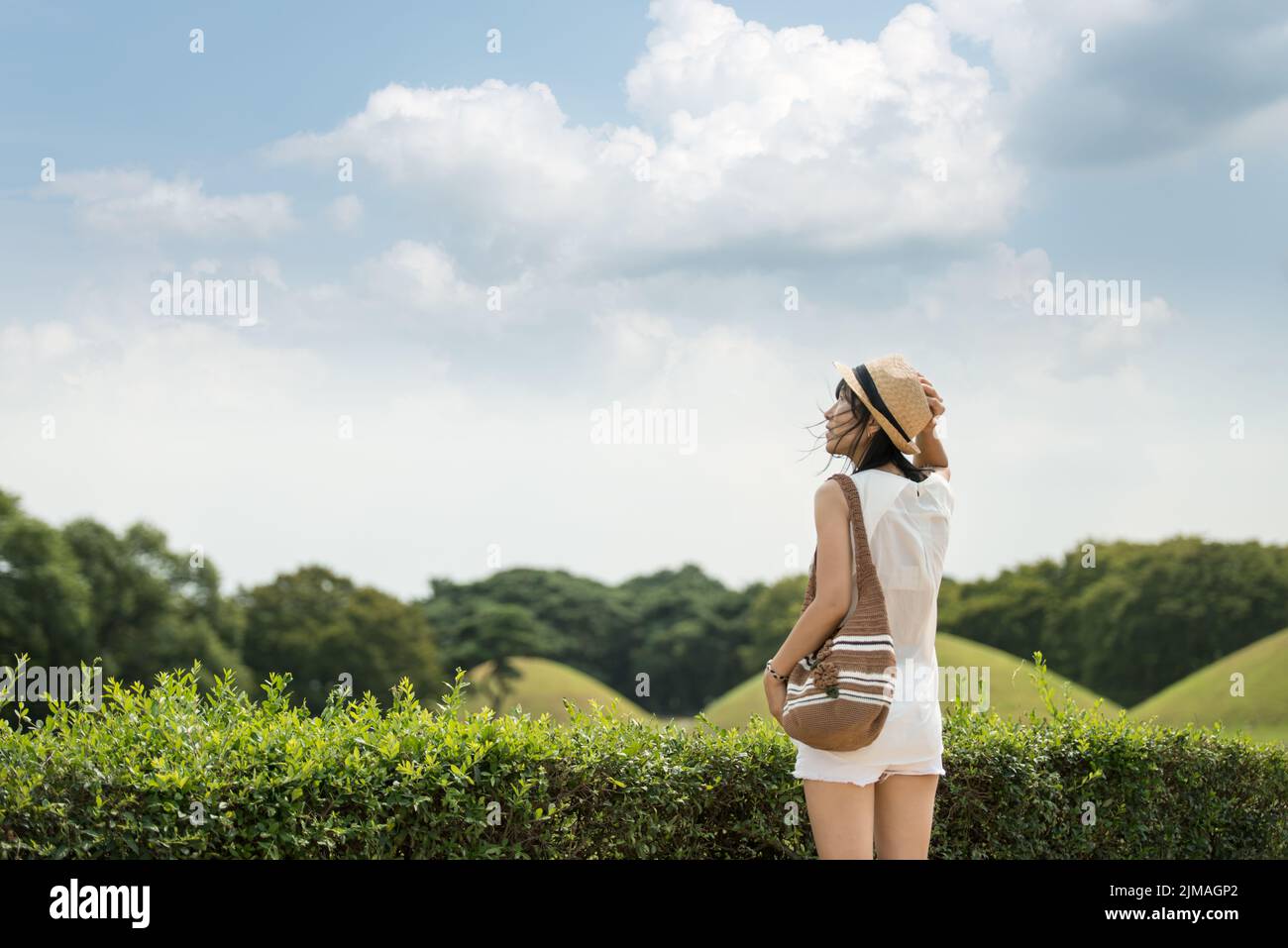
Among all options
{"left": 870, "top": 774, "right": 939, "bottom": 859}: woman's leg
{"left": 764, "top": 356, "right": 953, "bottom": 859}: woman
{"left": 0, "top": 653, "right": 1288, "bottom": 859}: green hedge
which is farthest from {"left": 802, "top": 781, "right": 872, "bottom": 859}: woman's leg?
{"left": 0, "top": 653, "right": 1288, "bottom": 859}: green hedge

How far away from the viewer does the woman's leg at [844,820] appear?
10.9 ft

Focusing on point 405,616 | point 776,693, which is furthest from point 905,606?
point 405,616

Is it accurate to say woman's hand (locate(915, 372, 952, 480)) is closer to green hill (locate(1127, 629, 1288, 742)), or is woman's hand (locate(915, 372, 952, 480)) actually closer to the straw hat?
the straw hat

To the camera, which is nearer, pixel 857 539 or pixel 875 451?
pixel 857 539

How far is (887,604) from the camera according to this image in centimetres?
344

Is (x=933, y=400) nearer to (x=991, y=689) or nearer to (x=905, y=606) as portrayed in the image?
(x=905, y=606)

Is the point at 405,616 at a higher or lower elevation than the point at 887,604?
lower

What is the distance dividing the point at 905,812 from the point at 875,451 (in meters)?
1.08

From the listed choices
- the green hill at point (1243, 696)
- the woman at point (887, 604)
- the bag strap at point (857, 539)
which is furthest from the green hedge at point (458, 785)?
the green hill at point (1243, 696)

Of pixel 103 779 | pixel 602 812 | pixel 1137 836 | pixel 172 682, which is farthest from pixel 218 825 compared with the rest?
pixel 1137 836

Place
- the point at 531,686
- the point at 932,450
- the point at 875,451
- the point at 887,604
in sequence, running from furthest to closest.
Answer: the point at 531,686, the point at 932,450, the point at 875,451, the point at 887,604

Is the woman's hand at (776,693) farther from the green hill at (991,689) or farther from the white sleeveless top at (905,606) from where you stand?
the green hill at (991,689)

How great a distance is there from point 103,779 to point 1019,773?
370cm

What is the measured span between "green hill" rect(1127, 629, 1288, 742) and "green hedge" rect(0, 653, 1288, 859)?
24909 mm
